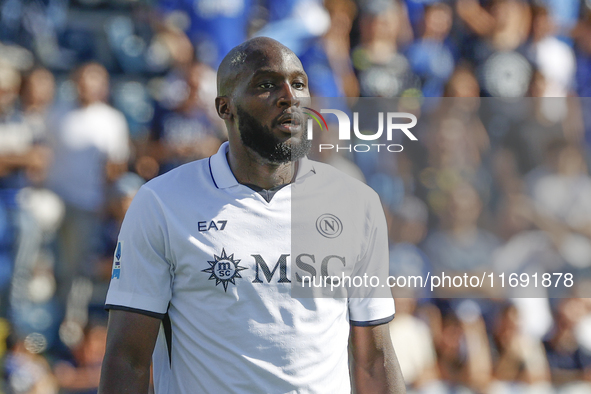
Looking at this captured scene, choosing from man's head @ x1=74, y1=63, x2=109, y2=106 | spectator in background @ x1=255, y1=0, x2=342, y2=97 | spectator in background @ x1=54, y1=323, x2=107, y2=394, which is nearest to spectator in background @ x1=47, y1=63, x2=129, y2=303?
man's head @ x1=74, y1=63, x2=109, y2=106

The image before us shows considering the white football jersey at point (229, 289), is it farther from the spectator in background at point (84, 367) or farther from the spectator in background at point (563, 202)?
the spectator in background at point (563, 202)

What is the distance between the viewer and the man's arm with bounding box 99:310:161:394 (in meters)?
1.69

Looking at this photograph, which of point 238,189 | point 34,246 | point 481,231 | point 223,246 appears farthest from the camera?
point 34,246

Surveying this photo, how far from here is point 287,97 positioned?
1840 mm

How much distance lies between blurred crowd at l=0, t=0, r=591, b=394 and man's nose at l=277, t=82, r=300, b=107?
63.8 inches

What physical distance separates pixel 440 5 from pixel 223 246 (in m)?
3.16

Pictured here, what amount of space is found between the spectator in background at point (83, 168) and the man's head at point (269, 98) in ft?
6.75

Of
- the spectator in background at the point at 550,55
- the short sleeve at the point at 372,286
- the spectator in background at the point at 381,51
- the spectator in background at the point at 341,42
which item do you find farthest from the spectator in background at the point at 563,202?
the short sleeve at the point at 372,286

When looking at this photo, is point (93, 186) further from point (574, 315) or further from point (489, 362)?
point (574, 315)

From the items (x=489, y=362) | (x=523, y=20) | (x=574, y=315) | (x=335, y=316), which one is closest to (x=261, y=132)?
(x=335, y=316)

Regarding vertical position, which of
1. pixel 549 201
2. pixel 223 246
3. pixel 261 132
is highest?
pixel 549 201

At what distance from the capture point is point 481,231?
11.0ft

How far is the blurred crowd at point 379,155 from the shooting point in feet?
11.3

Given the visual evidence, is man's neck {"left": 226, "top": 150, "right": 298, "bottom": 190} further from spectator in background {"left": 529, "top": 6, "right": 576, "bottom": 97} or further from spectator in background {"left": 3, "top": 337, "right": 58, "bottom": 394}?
spectator in background {"left": 529, "top": 6, "right": 576, "bottom": 97}
